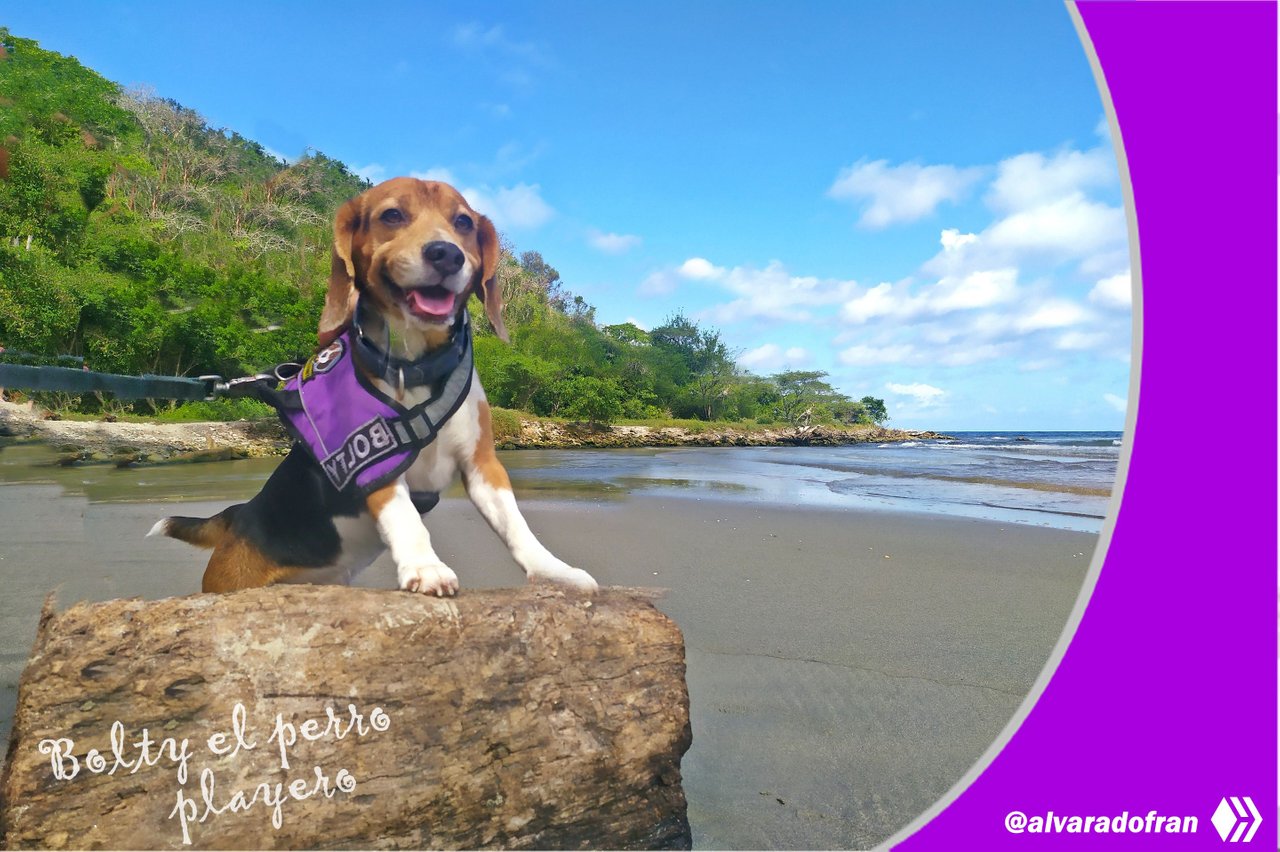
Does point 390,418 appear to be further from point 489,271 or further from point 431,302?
point 489,271

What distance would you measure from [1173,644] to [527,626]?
1.52m

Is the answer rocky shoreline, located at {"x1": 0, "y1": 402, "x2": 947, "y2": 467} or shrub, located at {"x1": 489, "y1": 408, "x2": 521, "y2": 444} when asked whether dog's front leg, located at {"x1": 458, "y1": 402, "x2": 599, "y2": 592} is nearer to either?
shrub, located at {"x1": 489, "y1": 408, "x2": 521, "y2": 444}

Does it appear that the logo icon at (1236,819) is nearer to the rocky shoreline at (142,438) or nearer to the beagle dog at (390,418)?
the beagle dog at (390,418)

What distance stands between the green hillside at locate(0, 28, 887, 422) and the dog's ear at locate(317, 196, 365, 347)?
270 mm

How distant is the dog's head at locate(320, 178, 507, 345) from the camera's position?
133 centimetres

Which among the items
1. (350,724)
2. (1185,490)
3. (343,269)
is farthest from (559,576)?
(1185,490)

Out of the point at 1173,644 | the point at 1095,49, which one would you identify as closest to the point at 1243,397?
the point at 1173,644

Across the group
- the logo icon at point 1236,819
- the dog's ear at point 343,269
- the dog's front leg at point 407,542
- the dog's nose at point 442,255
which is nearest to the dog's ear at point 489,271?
the dog's nose at point 442,255

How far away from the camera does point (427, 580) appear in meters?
1.39

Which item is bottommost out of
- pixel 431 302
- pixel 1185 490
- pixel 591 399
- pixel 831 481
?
pixel 831 481

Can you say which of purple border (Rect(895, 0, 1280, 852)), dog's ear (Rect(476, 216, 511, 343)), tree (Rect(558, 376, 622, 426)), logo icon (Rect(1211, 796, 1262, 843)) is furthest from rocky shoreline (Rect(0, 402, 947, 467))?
logo icon (Rect(1211, 796, 1262, 843))

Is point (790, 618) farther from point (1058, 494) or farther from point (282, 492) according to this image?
point (1058, 494)

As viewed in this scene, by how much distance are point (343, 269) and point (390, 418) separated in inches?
12.0

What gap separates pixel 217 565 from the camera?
159 cm
